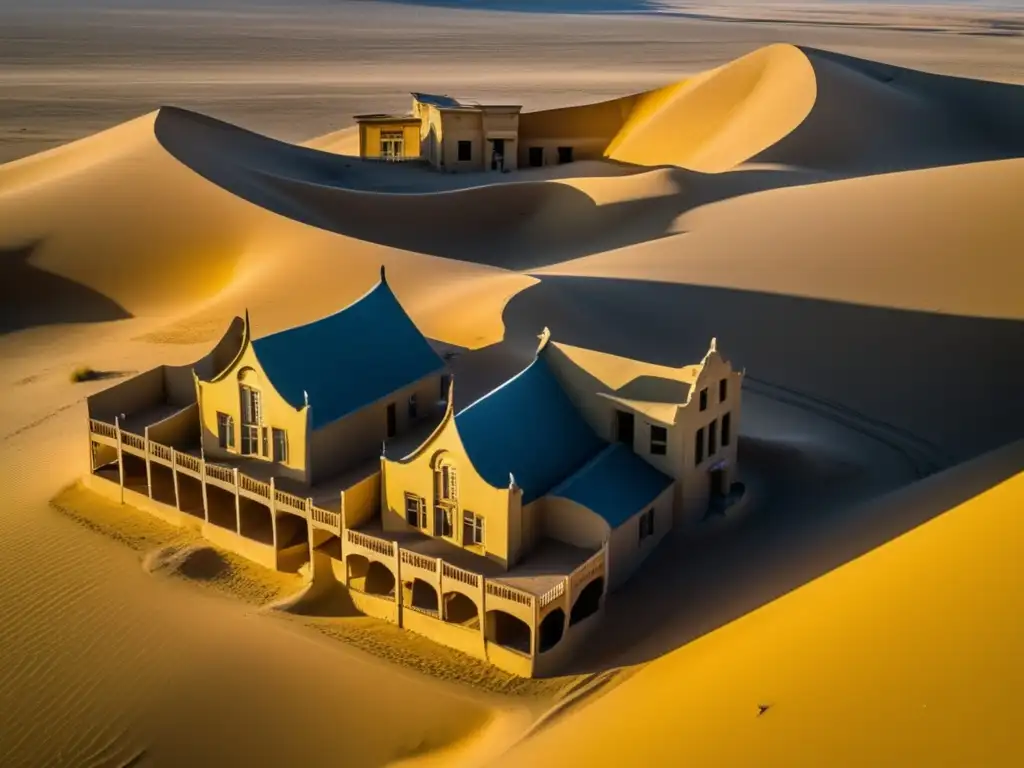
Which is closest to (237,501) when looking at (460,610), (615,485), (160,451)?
(160,451)

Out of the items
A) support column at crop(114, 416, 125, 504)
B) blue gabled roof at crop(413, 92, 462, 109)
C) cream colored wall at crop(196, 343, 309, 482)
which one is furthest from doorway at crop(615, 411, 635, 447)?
blue gabled roof at crop(413, 92, 462, 109)

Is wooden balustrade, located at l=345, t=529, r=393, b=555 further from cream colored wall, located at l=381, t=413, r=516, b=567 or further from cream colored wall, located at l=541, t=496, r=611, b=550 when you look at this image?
cream colored wall, located at l=541, t=496, r=611, b=550

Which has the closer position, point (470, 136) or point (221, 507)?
point (221, 507)

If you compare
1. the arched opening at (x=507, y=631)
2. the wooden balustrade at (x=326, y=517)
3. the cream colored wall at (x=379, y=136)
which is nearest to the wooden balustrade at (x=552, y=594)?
the arched opening at (x=507, y=631)

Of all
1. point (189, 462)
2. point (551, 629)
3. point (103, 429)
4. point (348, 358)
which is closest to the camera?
point (551, 629)

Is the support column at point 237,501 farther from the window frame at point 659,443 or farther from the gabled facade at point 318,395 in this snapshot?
the window frame at point 659,443

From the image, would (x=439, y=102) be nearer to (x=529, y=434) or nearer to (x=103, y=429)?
(x=103, y=429)

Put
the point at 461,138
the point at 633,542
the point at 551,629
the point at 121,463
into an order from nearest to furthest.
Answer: the point at 551,629, the point at 633,542, the point at 121,463, the point at 461,138

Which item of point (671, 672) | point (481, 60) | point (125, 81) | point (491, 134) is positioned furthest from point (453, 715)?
point (481, 60)
